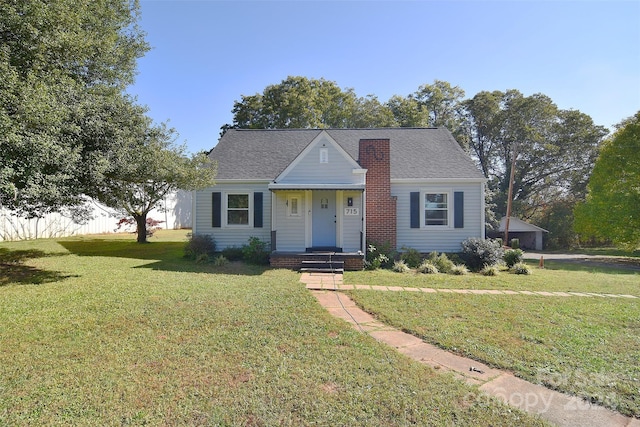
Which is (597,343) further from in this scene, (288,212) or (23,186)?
(23,186)

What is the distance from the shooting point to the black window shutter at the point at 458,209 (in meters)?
12.4

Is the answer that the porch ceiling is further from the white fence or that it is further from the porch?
the white fence

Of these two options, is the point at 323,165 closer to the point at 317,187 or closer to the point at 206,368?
the point at 317,187

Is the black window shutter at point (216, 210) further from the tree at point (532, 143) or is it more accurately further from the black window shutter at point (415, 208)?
the tree at point (532, 143)

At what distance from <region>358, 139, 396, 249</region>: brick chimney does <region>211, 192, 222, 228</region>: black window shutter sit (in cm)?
617

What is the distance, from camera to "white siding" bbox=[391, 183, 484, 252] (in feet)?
40.9

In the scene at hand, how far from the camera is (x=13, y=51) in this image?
6.63 m

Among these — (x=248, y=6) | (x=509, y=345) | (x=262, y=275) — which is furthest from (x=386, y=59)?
(x=509, y=345)

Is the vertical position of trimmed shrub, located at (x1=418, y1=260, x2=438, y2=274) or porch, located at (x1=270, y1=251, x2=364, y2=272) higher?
porch, located at (x1=270, y1=251, x2=364, y2=272)

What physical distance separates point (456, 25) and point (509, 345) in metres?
10.5

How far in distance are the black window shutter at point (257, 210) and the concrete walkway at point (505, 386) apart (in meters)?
7.91

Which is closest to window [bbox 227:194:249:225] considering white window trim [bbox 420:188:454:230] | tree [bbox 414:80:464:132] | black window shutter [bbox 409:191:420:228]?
black window shutter [bbox 409:191:420:228]

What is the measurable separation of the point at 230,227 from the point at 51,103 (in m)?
7.23

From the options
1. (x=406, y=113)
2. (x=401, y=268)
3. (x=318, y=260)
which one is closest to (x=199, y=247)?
(x=318, y=260)
